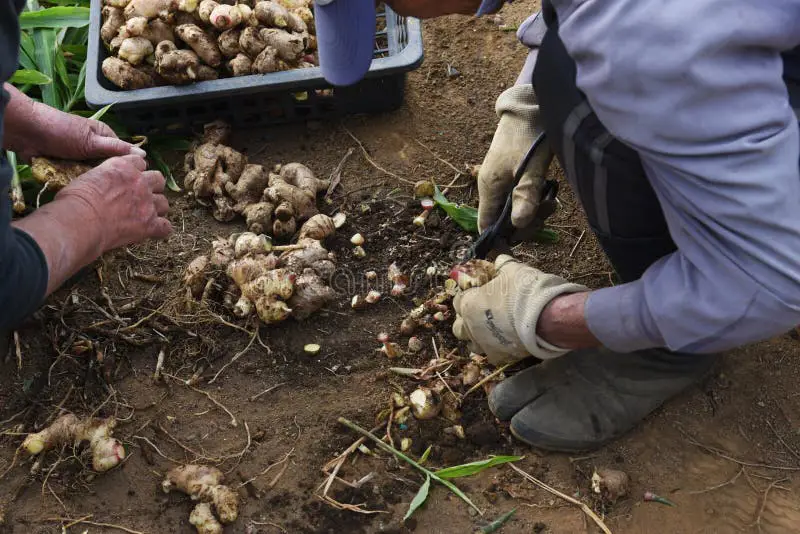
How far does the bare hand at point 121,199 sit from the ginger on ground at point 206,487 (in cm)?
53

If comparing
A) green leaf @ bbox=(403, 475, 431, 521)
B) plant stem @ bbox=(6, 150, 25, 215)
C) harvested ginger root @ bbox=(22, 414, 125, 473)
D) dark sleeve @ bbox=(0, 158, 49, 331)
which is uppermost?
dark sleeve @ bbox=(0, 158, 49, 331)

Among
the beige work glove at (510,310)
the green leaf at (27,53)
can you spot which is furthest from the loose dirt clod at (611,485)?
the green leaf at (27,53)

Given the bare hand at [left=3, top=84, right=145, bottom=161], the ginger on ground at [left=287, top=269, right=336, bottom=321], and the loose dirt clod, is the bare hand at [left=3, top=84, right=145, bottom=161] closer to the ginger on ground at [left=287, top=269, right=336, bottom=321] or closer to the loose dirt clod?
the ginger on ground at [left=287, top=269, right=336, bottom=321]

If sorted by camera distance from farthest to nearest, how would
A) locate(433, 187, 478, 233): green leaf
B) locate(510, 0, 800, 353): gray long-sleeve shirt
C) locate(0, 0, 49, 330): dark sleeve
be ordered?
locate(433, 187, 478, 233): green leaf, locate(0, 0, 49, 330): dark sleeve, locate(510, 0, 800, 353): gray long-sleeve shirt

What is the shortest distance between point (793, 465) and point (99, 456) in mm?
1594

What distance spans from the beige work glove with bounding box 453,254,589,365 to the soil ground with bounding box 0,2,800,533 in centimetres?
19

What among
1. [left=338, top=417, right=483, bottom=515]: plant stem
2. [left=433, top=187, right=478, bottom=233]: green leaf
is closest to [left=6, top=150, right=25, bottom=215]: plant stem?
[left=338, top=417, right=483, bottom=515]: plant stem

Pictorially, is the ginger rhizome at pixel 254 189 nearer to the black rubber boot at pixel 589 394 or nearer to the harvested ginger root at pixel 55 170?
the harvested ginger root at pixel 55 170

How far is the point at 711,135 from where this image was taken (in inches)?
42.9

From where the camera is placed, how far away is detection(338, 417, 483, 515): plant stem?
5.29ft

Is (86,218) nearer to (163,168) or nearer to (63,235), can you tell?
(63,235)

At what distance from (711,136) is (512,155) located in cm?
79

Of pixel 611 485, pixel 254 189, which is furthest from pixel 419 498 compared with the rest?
pixel 254 189

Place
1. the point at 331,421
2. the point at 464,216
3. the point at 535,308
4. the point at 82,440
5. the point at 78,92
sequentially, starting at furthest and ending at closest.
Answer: the point at 78,92, the point at 464,216, the point at 331,421, the point at 82,440, the point at 535,308
